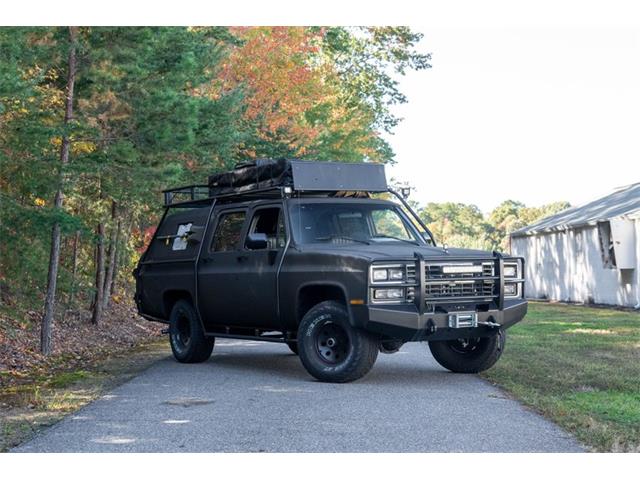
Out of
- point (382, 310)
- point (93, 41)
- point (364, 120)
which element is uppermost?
point (364, 120)

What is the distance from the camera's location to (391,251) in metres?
11.0

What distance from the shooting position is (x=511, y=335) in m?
18.3

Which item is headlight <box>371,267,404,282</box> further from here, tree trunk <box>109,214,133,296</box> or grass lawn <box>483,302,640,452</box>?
tree trunk <box>109,214,133,296</box>

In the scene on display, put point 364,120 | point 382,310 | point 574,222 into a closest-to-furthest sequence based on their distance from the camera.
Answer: point 382,310 → point 574,222 → point 364,120

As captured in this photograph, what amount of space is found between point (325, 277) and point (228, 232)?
8.38 ft

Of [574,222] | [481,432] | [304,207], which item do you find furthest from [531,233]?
[481,432]

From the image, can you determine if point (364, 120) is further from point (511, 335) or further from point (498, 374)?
point (498, 374)

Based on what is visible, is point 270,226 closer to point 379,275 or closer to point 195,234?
point 195,234

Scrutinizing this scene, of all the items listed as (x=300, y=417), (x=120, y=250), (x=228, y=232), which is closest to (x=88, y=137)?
(x=228, y=232)

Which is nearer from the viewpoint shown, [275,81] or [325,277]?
[325,277]

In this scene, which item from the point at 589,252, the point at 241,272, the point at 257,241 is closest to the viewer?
the point at 257,241

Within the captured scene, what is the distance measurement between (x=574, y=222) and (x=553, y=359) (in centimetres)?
2062

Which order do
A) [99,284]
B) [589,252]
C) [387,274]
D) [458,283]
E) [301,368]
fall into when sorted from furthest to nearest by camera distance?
[589,252] → [99,284] → [301,368] → [458,283] → [387,274]

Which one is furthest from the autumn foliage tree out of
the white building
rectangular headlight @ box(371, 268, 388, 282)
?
the white building
